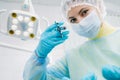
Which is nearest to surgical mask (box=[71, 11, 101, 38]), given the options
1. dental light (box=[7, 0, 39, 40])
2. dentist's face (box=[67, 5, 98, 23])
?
dentist's face (box=[67, 5, 98, 23])

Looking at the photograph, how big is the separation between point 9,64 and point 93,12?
1175 millimetres

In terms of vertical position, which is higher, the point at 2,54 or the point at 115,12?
the point at 115,12

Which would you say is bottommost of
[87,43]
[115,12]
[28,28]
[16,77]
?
[16,77]

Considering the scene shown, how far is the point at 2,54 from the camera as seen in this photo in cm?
246

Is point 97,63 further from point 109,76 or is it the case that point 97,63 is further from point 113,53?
point 109,76

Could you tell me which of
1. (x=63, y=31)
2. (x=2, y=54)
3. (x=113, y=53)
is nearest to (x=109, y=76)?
(x=113, y=53)

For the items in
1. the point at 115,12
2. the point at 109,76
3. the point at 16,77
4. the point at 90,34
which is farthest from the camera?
the point at 115,12

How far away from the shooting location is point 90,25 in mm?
1535

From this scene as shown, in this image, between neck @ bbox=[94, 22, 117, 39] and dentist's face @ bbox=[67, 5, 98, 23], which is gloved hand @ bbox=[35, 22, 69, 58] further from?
neck @ bbox=[94, 22, 117, 39]

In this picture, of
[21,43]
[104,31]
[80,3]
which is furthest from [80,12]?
[21,43]

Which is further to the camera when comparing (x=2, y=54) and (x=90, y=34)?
(x=2, y=54)

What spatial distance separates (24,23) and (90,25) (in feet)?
1.51

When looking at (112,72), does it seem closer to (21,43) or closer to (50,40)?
(50,40)

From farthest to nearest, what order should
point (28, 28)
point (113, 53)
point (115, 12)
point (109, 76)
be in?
point (115, 12), point (28, 28), point (113, 53), point (109, 76)
